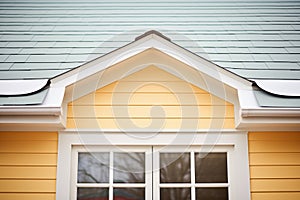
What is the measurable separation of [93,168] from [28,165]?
716mm

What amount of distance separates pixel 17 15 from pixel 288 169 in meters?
5.10

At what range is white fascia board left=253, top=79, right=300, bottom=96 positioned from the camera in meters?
4.24

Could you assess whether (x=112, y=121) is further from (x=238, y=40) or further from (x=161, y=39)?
(x=238, y=40)

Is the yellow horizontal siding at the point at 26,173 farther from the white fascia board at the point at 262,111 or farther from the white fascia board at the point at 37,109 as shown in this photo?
the white fascia board at the point at 262,111

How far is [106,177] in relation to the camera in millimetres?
4359

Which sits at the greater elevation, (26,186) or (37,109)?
(37,109)

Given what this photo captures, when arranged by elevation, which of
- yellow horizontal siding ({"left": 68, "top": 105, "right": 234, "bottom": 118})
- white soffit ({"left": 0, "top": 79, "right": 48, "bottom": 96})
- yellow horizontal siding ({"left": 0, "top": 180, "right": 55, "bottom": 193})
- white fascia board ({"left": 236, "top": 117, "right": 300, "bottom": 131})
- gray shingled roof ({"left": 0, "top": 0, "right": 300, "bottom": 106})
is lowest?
yellow horizontal siding ({"left": 0, "top": 180, "right": 55, "bottom": 193})

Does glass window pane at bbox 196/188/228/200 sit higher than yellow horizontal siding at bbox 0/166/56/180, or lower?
lower

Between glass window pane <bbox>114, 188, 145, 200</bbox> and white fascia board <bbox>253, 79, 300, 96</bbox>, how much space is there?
1791 mm

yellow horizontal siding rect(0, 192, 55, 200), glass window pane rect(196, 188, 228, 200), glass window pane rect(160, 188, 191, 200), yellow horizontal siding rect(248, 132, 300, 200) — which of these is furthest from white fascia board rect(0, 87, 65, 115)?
yellow horizontal siding rect(248, 132, 300, 200)

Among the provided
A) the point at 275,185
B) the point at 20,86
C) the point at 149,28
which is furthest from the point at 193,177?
the point at 149,28

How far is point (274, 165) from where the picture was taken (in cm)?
425

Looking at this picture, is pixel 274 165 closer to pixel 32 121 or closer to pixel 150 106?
pixel 150 106

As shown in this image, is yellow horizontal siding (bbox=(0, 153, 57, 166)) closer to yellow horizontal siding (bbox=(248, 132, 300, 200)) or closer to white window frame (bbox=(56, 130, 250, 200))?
white window frame (bbox=(56, 130, 250, 200))
